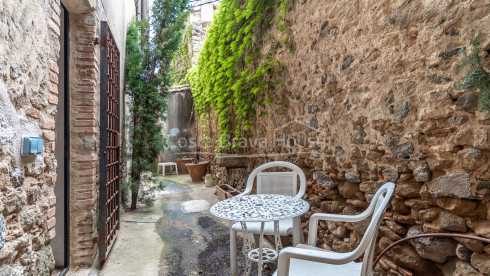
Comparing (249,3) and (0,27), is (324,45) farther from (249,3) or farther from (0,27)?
(0,27)

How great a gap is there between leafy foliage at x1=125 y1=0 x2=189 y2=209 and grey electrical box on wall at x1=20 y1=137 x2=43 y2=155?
10.2ft

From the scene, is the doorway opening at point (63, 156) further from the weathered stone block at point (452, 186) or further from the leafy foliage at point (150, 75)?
the weathered stone block at point (452, 186)

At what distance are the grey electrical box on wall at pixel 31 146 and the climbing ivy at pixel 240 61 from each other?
2.40 m

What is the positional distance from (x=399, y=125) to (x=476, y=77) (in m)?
0.51

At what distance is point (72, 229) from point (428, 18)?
285 centimetres

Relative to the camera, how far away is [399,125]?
5.32 ft

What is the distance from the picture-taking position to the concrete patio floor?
236 centimetres

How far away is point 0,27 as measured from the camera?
39.8 inches

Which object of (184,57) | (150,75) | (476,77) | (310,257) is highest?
(184,57)

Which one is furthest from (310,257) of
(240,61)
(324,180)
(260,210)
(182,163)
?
(182,163)

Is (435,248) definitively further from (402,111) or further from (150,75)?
(150,75)

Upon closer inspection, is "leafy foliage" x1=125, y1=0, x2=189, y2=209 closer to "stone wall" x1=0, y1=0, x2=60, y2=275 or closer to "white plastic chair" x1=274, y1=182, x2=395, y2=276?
"stone wall" x1=0, y1=0, x2=60, y2=275

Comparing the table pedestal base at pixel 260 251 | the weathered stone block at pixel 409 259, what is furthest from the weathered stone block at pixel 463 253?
the table pedestal base at pixel 260 251

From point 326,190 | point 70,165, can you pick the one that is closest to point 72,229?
point 70,165
